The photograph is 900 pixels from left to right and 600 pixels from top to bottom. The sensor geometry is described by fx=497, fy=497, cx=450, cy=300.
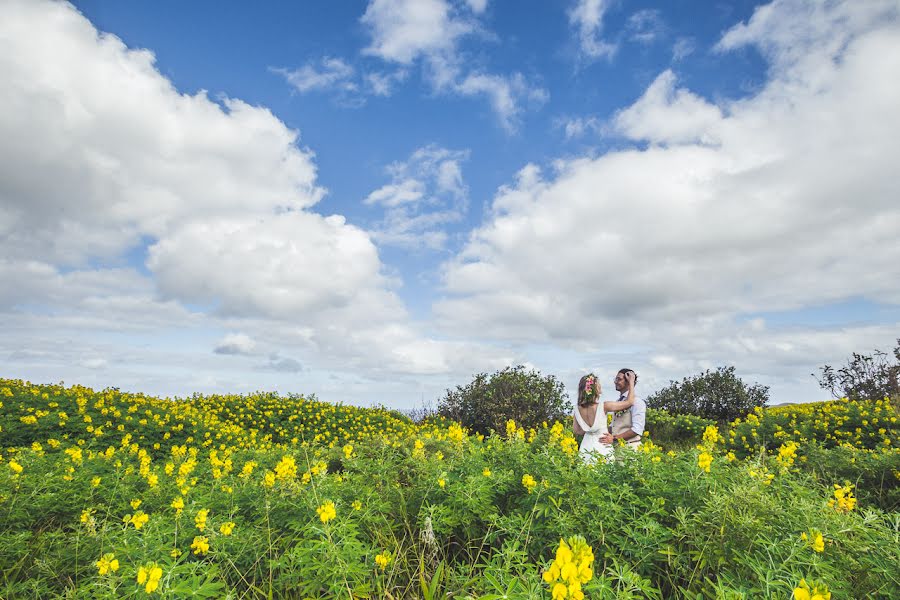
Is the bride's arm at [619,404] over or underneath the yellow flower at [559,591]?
over

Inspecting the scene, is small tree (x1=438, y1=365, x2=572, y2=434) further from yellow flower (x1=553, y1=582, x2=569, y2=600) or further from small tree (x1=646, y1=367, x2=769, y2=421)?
yellow flower (x1=553, y1=582, x2=569, y2=600)

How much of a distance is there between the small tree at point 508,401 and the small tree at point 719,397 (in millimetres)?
3834

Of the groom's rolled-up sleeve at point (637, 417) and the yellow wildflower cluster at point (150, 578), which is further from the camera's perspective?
the groom's rolled-up sleeve at point (637, 417)

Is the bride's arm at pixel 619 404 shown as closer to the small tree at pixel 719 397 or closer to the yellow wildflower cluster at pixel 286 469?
the yellow wildflower cluster at pixel 286 469

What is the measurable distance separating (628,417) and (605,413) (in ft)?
1.83

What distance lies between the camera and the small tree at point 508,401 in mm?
14836

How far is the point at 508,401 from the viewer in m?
14.7

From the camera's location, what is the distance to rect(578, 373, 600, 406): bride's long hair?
7359 millimetres

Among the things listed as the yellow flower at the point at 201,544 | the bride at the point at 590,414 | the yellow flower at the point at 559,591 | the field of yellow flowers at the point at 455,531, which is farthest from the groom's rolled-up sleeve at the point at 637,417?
the yellow flower at the point at 559,591

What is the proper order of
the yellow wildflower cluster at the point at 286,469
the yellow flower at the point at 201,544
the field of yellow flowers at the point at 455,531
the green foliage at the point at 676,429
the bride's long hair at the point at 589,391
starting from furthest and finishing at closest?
1. the green foliage at the point at 676,429
2. the bride's long hair at the point at 589,391
3. the yellow wildflower cluster at the point at 286,469
4. the yellow flower at the point at 201,544
5. the field of yellow flowers at the point at 455,531

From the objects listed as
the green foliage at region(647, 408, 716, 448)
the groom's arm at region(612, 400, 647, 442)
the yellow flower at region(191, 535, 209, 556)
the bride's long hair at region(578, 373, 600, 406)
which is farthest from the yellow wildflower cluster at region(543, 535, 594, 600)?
the green foliage at region(647, 408, 716, 448)

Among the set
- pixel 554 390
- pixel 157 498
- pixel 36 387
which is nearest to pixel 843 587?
pixel 157 498

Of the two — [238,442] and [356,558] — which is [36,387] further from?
[356,558]

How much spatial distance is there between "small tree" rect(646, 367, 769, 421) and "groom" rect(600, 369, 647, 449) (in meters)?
8.89
